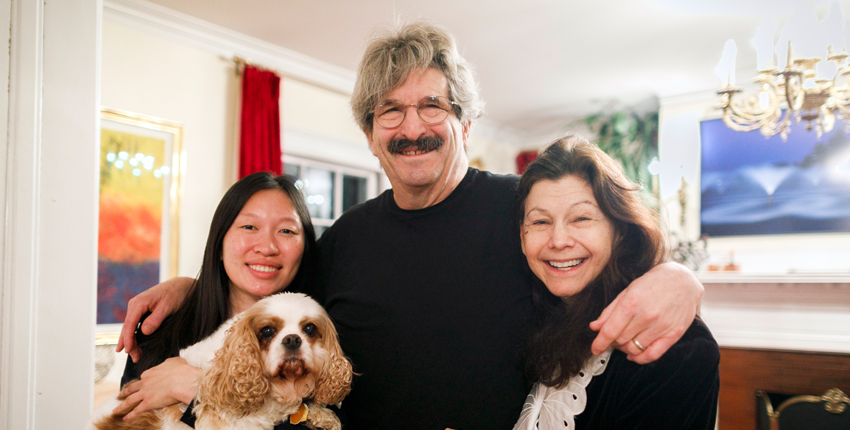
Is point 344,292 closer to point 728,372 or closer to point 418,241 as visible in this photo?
point 418,241

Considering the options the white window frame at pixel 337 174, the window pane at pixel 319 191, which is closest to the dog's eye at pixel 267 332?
the white window frame at pixel 337 174

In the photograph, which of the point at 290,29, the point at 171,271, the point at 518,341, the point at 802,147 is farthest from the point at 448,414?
the point at 802,147

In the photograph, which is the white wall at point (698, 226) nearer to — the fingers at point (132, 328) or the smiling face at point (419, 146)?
the smiling face at point (419, 146)

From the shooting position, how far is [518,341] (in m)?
1.60

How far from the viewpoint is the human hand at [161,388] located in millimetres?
1512

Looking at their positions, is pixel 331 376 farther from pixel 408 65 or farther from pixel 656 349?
pixel 408 65

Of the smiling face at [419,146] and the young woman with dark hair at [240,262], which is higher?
the smiling face at [419,146]

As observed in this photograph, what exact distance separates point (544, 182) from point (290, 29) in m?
3.46

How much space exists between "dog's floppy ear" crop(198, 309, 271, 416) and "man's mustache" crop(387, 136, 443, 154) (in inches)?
26.9

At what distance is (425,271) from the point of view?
5.73ft

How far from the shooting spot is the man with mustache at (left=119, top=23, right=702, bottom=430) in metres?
1.61

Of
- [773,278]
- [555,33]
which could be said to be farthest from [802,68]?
[773,278]

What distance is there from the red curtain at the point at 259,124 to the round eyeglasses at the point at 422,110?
286 cm

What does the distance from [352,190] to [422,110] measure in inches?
156
